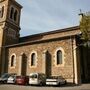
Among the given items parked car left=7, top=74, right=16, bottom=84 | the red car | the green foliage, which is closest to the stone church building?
the red car

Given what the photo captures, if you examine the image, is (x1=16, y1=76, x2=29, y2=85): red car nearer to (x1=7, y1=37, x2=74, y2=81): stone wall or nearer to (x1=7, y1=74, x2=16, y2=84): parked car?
(x1=7, y1=74, x2=16, y2=84): parked car

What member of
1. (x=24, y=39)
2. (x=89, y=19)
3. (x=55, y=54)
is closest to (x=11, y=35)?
(x=24, y=39)

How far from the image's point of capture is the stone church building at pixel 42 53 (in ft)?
77.1

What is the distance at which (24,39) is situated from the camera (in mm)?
37125

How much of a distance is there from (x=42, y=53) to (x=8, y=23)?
12294 millimetres

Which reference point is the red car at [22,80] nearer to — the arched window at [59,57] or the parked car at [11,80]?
the parked car at [11,80]

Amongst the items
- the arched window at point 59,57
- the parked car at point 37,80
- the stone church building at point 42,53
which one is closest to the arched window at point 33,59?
the stone church building at point 42,53

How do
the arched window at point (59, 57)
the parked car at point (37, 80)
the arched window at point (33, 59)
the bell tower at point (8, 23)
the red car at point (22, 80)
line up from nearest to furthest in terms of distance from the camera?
the parked car at point (37, 80) → the red car at point (22, 80) → the arched window at point (59, 57) → the arched window at point (33, 59) → the bell tower at point (8, 23)

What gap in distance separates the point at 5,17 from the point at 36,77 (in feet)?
59.3

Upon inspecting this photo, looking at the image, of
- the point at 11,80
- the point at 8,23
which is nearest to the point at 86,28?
the point at 11,80

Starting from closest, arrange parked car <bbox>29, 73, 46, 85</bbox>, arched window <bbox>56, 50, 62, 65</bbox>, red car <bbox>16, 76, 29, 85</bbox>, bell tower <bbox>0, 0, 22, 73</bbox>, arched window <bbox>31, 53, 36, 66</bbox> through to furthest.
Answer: parked car <bbox>29, 73, 46, 85</bbox> → red car <bbox>16, 76, 29, 85</bbox> → arched window <bbox>56, 50, 62, 65</bbox> → arched window <bbox>31, 53, 36, 66</bbox> → bell tower <bbox>0, 0, 22, 73</bbox>

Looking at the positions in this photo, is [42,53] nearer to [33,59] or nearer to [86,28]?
[33,59]

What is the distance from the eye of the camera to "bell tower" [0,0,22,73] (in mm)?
32987

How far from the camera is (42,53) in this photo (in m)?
26.5
